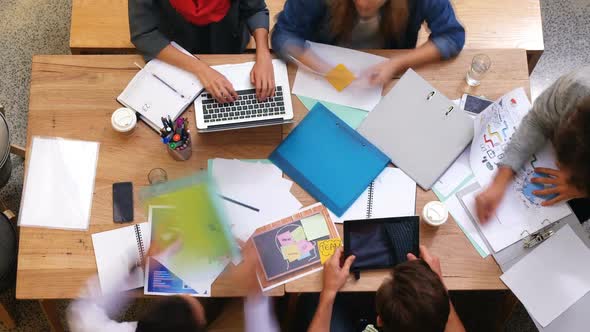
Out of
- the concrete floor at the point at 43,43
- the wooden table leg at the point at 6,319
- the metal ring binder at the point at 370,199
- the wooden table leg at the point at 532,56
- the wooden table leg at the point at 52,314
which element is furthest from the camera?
the concrete floor at the point at 43,43

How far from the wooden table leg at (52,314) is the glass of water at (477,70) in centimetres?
153

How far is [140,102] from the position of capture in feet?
5.19

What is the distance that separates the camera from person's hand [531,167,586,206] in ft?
4.83

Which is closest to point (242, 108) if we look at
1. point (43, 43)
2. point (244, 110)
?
point (244, 110)

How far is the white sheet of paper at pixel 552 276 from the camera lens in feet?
4.67

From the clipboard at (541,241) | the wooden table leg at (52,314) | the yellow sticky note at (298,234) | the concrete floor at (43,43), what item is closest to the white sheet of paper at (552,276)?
the clipboard at (541,241)

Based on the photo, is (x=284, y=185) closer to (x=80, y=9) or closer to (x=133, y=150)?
(x=133, y=150)

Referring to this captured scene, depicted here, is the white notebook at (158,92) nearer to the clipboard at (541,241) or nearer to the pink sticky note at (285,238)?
the pink sticky note at (285,238)

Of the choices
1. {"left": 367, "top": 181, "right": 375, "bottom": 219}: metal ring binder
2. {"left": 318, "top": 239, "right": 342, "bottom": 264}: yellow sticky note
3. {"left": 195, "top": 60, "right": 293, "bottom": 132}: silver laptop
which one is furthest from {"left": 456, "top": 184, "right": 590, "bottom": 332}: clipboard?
{"left": 195, "top": 60, "right": 293, "bottom": 132}: silver laptop

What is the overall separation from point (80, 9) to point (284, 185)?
1103 mm

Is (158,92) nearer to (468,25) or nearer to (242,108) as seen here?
(242,108)

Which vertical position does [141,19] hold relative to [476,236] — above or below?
above

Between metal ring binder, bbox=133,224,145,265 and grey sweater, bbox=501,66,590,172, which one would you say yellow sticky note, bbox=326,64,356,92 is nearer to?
grey sweater, bbox=501,66,590,172

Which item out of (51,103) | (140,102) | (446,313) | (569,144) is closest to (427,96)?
(569,144)
